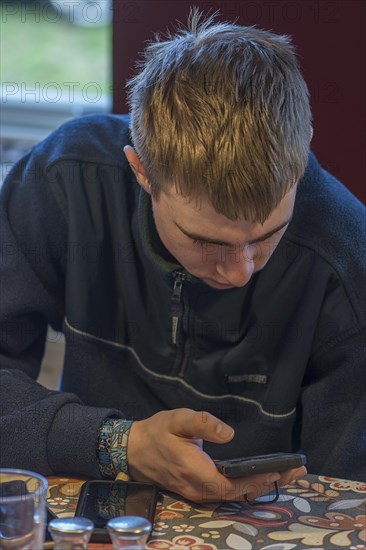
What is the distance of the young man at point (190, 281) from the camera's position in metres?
1.19

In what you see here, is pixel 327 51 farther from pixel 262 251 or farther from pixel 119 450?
pixel 119 450

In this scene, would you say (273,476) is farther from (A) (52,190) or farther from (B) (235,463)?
(A) (52,190)

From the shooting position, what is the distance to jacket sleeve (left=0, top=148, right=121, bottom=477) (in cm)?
130

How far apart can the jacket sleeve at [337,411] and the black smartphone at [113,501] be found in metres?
0.37

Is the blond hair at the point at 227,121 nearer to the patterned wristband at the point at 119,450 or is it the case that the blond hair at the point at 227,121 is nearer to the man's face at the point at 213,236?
the man's face at the point at 213,236

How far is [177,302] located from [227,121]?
0.38 m

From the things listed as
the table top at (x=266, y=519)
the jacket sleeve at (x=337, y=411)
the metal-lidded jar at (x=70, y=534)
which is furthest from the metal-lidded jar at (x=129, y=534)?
the jacket sleeve at (x=337, y=411)

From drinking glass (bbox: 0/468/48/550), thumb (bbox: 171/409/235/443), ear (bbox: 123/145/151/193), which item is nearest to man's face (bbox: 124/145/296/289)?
ear (bbox: 123/145/151/193)

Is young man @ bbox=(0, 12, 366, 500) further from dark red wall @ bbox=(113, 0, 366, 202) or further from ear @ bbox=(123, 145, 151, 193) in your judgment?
dark red wall @ bbox=(113, 0, 366, 202)

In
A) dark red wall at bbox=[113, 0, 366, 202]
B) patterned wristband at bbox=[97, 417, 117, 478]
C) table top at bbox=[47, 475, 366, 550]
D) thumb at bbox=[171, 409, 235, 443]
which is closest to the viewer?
table top at bbox=[47, 475, 366, 550]

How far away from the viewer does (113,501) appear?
1149 mm

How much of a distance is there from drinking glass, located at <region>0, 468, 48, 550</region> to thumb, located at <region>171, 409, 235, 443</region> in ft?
0.99

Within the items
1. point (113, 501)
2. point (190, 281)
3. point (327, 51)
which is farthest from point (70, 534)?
point (327, 51)

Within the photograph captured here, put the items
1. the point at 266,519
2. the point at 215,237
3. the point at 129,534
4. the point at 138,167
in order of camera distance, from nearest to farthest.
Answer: the point at 129,534, the point at 266,519, the point at 215,237, the point at 138,167
